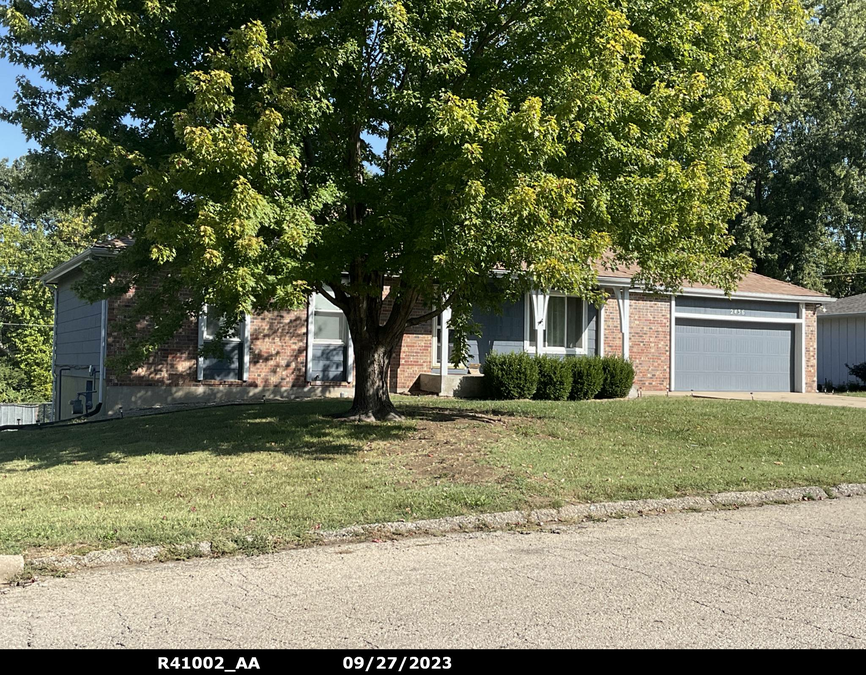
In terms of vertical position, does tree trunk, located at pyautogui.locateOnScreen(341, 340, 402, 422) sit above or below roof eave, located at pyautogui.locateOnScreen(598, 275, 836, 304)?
below

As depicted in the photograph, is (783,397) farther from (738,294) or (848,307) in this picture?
(848,307)

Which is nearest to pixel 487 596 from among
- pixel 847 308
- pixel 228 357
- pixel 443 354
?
pixel 443 354

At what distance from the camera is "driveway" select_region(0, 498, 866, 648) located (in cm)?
459

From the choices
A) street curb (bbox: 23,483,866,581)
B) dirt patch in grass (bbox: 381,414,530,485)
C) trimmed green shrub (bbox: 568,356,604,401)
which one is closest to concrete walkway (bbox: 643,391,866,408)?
trimmed green shrub (bbox: 568,356,604,401)

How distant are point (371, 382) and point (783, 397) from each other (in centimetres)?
1313

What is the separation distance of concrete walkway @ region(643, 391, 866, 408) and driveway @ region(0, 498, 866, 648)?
43.0 ft

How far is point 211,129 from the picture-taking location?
915 centimetres

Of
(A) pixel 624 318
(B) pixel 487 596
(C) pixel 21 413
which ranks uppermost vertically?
(A) pixel 624 318

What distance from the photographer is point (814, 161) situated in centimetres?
3294

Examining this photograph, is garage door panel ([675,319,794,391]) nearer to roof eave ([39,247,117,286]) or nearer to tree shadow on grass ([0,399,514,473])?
tree shadow on grass ([0,399,514,473])

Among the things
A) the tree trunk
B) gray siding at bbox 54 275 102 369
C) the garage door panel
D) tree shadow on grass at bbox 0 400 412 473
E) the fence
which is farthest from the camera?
the fence

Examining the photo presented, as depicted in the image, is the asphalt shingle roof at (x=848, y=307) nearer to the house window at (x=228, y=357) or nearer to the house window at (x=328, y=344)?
the house window at (x=328, y=344)

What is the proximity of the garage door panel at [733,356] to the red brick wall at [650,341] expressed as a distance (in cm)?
53

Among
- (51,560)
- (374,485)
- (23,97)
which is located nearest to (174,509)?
(51,560)
